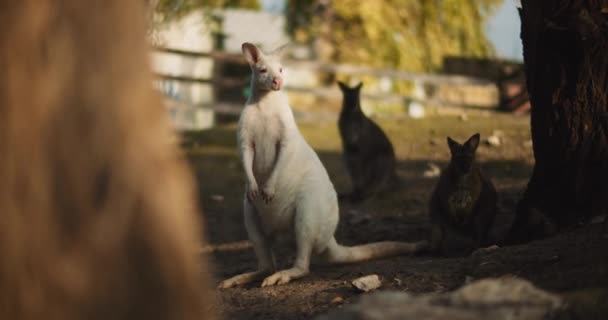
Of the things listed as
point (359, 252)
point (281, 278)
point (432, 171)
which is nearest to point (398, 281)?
point (281, 278)

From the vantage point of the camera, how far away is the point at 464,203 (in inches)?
250

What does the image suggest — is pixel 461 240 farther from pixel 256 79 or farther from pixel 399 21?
pixel 399 21

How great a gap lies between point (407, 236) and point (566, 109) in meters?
2.15

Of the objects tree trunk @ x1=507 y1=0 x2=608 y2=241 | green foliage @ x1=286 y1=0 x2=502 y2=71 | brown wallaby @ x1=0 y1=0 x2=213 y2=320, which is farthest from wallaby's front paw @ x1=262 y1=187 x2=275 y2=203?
green foliage @ x1=286 y1=0 x2=502 y2=71

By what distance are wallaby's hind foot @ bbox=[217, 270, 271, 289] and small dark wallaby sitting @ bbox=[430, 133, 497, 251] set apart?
1.43 m

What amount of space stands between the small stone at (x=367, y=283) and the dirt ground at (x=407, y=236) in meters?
0.07

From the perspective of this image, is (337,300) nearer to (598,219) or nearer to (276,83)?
(276,83)

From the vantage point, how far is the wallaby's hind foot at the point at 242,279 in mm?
5594

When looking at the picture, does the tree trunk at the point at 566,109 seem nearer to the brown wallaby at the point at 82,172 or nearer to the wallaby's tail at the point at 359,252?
the wallaby's tail at the point at 359,252

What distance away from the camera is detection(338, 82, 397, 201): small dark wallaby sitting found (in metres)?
9.48

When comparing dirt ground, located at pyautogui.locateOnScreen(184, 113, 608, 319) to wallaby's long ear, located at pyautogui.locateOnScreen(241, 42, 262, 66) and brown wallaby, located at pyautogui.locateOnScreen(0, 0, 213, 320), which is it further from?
brown wallaby, located at pyautogui.locateOnScreen(0, 0, 213, 320)

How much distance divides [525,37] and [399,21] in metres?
17.1

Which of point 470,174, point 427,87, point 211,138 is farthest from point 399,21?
point 470,174

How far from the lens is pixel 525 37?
235 inches
